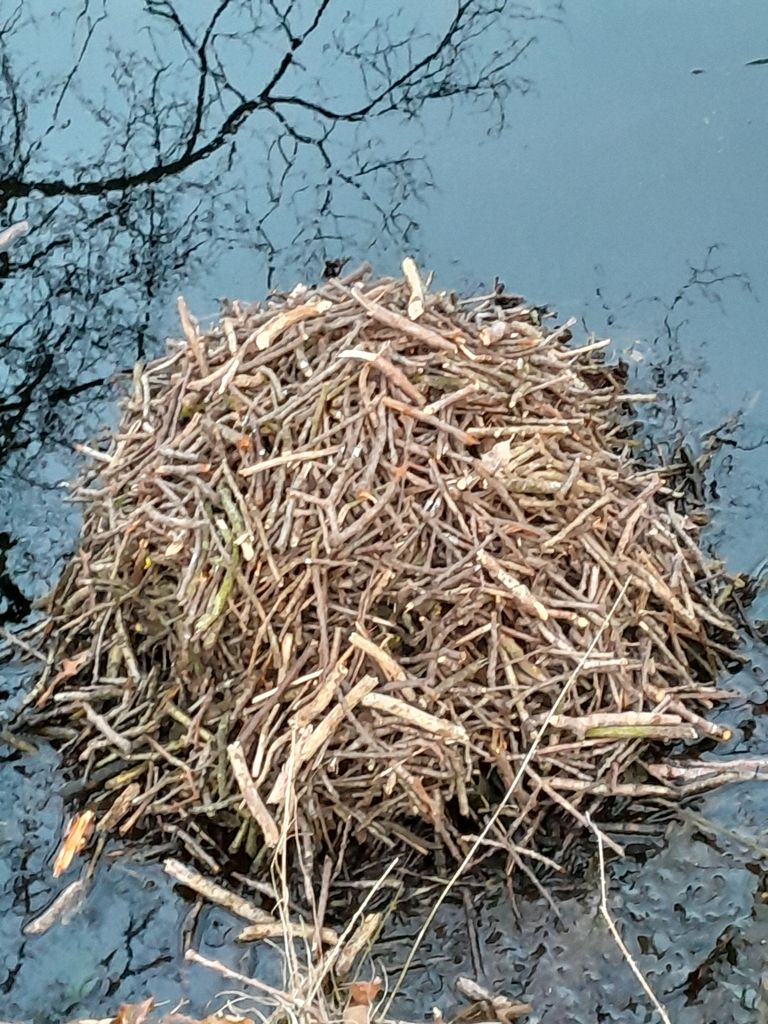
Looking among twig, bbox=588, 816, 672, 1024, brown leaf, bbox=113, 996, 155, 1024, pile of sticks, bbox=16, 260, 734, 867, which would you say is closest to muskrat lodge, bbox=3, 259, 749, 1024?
pile of sticks, bbox=16, 260, 734, 867

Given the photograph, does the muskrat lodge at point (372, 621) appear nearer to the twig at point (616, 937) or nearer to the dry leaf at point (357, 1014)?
the twig at point (616, 937)

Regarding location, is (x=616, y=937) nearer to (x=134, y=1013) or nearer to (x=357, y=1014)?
(x=357, y=1014)

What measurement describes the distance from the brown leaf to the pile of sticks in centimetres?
29

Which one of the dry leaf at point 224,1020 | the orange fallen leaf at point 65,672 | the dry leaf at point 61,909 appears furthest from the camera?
the orange fallen leaf at point 65,672

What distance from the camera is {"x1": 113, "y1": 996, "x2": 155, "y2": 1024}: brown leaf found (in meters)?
1.66

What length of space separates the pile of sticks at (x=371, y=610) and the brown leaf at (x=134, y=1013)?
291 millimetres

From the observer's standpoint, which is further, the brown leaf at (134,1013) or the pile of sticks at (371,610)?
the pile of sticks at (371,610)

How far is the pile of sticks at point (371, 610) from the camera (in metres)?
1.93

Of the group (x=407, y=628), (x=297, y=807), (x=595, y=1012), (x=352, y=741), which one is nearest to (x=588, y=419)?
(x=407, y=628)

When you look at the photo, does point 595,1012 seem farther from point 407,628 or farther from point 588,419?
point 588,419

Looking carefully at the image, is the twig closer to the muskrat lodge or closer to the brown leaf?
the muskrat lodge

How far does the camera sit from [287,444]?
1.99 metres

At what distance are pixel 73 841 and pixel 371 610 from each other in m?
0.68

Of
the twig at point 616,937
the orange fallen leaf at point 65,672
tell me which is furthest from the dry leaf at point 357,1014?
the orange fallen leaf at point 65,672
